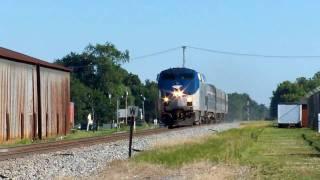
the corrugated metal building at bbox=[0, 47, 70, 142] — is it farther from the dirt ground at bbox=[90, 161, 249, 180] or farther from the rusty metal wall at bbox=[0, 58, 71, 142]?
the dirt ground at bbox=[90, 161, 249, 180]

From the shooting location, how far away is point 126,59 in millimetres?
147125

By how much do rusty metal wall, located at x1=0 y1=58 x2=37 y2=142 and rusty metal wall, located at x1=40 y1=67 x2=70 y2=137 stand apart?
1.75 metres

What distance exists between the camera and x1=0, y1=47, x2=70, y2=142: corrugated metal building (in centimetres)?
4245

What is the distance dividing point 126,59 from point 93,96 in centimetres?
1716

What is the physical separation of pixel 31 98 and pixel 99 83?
9788 centimetres

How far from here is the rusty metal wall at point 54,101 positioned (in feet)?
161

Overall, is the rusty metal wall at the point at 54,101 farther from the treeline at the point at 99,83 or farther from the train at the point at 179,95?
the treeline at the point at 99,83

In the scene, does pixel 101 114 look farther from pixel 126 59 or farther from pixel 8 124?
pixel 8 124

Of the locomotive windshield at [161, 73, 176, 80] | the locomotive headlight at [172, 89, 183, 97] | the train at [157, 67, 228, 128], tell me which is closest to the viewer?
the train at [157, 67, 228, 128]

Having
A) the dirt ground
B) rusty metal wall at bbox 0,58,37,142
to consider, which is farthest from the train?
the dirt ground

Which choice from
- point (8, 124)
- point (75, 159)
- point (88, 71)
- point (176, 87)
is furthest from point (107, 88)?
point (75, 159)

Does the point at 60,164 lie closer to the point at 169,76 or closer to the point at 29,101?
the point at 29,101

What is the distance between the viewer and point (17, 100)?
145ft

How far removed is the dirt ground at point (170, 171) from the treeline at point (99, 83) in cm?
10596
